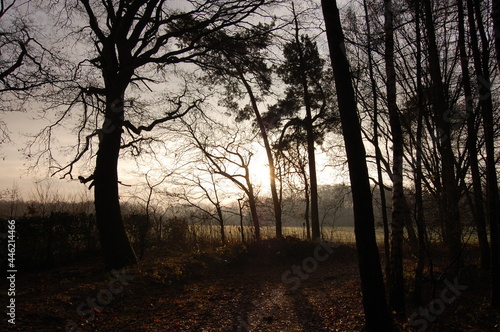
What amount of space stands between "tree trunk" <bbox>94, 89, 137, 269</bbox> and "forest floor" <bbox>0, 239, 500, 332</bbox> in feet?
1.91

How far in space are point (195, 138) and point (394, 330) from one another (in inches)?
503

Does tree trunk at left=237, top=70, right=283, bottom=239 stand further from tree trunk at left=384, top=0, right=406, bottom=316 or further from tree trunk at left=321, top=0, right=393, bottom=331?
tree trunk at left=321, top=0, right=393, bottom=331

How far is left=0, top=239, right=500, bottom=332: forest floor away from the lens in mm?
5027

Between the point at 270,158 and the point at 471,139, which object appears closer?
the point at 471,139

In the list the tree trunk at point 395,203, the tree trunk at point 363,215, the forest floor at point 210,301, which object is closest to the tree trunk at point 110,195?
the forest floor at point 210,301

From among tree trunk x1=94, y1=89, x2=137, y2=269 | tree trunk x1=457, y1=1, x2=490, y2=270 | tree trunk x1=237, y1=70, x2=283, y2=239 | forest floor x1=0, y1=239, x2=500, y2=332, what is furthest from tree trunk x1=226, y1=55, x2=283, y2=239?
tree trunk x1=457, y1=1, x2=490, y2=270

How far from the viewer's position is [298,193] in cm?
1831

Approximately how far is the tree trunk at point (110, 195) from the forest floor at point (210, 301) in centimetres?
58

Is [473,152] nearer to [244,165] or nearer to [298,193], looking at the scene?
[244,165]

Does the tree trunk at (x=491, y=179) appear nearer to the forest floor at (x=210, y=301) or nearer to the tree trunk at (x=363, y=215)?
the forest floor at (x=210, y=301)

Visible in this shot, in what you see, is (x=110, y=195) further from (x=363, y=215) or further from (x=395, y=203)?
(x=395, y=203)

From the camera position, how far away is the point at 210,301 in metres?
6.88

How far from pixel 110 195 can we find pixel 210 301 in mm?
4557

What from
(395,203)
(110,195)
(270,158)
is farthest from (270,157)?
(395,203)
